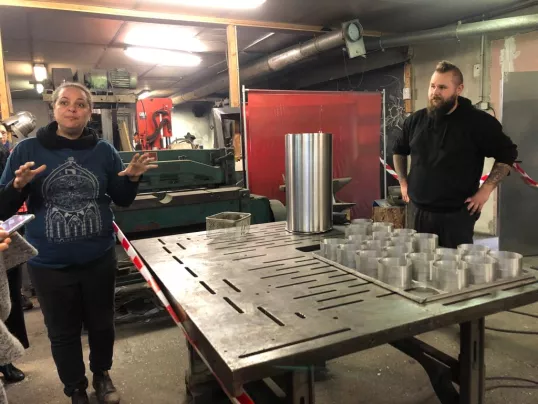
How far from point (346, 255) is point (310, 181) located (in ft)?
1.37

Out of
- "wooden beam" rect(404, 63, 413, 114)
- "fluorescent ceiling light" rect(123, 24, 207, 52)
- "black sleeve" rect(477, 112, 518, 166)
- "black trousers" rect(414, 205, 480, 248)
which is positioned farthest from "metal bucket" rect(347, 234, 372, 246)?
"wooden beam" rect(404, 63, 413, 114)

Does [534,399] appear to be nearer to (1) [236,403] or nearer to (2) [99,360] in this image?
(1) [236,403]

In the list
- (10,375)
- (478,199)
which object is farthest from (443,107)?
(10,375)

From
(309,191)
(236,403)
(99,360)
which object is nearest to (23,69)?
(99,360)

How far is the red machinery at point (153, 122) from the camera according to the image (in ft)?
11.5

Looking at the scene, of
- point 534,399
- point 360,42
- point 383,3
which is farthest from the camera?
point 360,42

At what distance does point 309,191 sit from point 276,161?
242 cm

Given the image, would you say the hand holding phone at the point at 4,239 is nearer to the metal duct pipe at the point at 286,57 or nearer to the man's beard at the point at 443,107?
the man's beard at the point at 443,107

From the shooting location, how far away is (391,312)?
0.83 m

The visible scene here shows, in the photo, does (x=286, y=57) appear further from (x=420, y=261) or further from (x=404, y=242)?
(x=420, y=261)

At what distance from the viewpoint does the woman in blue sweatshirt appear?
1.49 metres

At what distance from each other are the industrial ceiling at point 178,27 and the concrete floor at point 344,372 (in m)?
2.62

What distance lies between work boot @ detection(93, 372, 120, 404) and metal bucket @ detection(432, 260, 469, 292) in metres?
1.37

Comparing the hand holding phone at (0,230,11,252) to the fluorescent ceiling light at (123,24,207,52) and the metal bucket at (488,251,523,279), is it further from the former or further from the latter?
the fluorescent ceiling light at (123,24,207,52)
